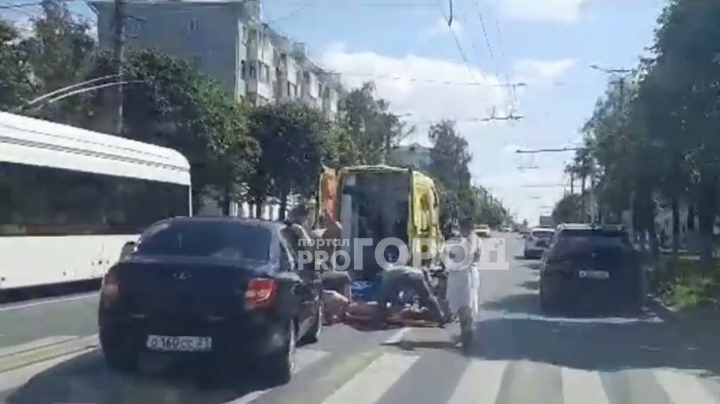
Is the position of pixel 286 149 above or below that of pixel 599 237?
above

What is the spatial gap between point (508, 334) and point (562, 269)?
17.1 ft

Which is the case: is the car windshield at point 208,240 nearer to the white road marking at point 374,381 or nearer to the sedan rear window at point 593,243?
the white road marking at point 374,381

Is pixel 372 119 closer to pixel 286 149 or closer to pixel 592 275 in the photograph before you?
pixel 286 149

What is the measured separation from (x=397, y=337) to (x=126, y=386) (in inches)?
246

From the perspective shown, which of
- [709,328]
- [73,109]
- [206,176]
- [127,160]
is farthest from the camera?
[206,176]

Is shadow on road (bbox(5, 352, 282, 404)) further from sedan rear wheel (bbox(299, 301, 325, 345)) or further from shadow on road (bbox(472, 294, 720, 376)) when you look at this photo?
shadow on road (bbox(472, 294, 720, 376))

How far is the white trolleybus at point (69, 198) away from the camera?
71.0 feet

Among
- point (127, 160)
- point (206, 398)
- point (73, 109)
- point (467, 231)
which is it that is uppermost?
point (73, 109)

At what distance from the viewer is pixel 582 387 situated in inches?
483

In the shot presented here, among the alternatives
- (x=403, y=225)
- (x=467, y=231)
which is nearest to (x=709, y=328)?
(x=467, y=231)

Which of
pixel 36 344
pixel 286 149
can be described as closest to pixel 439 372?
pixel 36 344

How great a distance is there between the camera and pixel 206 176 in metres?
49.4

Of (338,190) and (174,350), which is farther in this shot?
(338,190)

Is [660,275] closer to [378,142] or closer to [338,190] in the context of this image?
[338,190]
